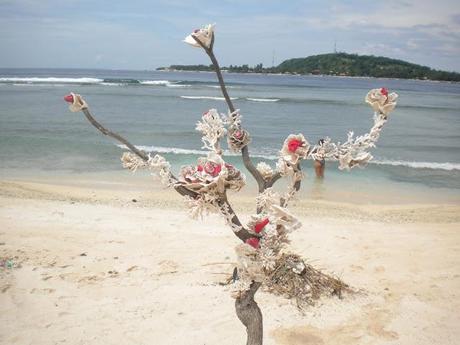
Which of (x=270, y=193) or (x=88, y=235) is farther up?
(x=270, y=193)

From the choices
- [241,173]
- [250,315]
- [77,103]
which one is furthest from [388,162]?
[77,103]

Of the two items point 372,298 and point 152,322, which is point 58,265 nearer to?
point 152,322

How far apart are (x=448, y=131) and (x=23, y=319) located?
27706 millimetres

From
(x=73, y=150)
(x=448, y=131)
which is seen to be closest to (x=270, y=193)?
(x=73, y=150)

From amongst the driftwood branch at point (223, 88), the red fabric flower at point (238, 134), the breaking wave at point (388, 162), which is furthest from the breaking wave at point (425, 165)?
the red fabric flower at point (238, 134)

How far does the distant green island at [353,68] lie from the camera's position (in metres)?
162

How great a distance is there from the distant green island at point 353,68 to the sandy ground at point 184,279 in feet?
548

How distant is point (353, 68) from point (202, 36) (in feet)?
581

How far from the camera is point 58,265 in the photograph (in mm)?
6023

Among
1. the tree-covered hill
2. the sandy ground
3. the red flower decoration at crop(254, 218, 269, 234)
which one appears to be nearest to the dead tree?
the red flower decoration at crop(254, 218, 269, 234)

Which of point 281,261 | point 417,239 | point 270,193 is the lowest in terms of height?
point 417,239

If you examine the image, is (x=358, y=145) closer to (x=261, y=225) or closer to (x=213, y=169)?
(x=261, y=225)

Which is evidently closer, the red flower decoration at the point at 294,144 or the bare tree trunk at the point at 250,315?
the red flower decoration at the point at 294,144

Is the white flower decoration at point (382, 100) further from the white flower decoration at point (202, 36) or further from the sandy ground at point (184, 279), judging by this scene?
the sandy ground at point (184, 279)
